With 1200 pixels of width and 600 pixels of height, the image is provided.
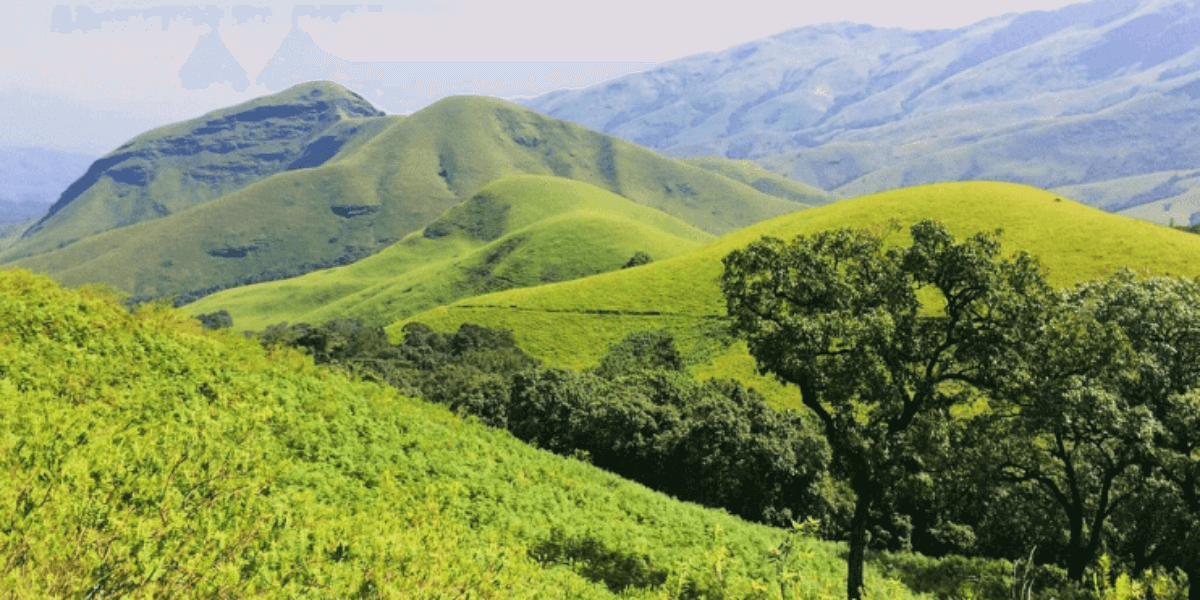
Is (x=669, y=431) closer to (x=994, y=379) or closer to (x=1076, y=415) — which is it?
(x=994, y=379)

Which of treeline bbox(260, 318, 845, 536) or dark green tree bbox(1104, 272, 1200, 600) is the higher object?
dark green tree bbox(1104, 272, 1200, 600)

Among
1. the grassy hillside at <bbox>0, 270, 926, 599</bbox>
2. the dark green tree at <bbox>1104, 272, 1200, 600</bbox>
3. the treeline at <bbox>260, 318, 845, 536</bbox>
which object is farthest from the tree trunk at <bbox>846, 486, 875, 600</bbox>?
the dark green tree at <bbox>1104, 272, 1200, 600</bbox>

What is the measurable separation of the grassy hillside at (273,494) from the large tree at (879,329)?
5368 mm

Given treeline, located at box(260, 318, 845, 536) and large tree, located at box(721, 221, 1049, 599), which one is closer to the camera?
large tree, located at box(721, 221, 1049, 599)

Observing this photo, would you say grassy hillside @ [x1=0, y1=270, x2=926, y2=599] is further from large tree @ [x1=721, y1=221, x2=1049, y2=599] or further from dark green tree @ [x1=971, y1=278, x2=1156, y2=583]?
dark green tree @ [x1=971, y1=278, x2=1156, y2=583]

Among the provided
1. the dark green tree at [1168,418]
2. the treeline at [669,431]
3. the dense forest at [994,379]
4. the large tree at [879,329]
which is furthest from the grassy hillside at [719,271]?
the large tree at [879,329]

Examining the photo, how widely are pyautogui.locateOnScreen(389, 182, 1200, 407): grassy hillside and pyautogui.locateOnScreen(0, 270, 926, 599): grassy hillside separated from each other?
213 feet

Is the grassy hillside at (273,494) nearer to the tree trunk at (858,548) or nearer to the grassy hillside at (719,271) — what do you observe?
the tree trunk at (858,548)

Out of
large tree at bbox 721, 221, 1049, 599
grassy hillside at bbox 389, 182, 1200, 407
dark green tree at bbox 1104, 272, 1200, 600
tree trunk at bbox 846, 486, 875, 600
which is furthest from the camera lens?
grassy hillside at bbox 389, 182, 1200, 407

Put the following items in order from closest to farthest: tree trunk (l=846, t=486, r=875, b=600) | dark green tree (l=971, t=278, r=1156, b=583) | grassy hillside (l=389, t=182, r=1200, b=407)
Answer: tree trunk (l=846, t=486, r=875, b=600) < dark green tree (l=971, t=278, r=1156, b=583) < grassy hillside (l=389, t=182, r=1200, b=407)

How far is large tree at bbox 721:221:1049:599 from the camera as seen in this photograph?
21.6m

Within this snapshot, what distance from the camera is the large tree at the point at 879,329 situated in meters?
21.6

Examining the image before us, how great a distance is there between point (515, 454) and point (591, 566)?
7841 millimetres

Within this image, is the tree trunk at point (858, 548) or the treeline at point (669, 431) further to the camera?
the treeline at point (669, 431)
